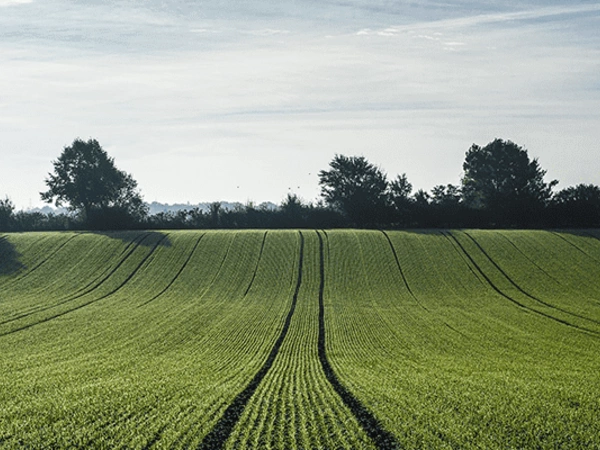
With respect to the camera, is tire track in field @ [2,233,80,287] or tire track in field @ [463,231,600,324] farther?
tire track in field @ [2,233,80,287]

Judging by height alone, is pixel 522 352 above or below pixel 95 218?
below

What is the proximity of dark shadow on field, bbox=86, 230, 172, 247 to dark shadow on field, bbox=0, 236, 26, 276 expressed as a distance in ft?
31.2

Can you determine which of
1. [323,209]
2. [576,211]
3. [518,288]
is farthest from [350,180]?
[518,288]

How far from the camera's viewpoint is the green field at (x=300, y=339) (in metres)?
12.6

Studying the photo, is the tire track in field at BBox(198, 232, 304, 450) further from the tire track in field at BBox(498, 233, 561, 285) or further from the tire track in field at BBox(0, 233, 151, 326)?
the tire track in field at BBox(498, 233, 561, 285)

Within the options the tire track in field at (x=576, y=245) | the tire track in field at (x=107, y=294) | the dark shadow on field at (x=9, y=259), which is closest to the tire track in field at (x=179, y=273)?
the tire track in field at (x=107, y=294)

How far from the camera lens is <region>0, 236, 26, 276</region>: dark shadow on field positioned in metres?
53.1

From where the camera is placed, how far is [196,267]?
53.2 m

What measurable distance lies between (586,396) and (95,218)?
224 ft

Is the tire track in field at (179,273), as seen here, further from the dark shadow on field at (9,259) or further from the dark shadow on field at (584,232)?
the dark shadow on field at (584,232)

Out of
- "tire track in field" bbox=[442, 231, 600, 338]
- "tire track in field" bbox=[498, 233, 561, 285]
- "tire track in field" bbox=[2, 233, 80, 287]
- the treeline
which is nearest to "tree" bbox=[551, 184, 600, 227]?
the treeline

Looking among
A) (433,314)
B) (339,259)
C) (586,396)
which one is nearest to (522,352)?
(586,396)

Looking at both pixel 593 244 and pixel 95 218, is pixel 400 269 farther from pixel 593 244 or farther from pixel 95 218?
pixel 95 218

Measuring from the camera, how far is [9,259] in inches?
2227
